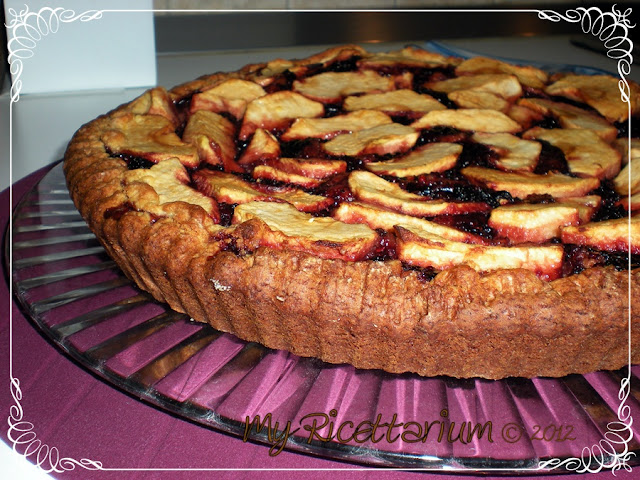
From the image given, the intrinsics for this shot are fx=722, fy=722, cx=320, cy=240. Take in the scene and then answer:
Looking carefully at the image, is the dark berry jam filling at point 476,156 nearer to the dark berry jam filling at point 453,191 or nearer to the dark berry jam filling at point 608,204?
the dark berry jam filling at point 453,191

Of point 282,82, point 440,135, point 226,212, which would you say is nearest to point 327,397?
point 226,212

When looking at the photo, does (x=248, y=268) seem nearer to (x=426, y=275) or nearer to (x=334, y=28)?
(x=426, y=275)

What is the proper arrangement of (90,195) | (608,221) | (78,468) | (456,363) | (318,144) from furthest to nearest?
(318,144) → (90,195) → (608,221) → (456,363) → (78,468)

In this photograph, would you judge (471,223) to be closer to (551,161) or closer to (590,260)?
(590,260)

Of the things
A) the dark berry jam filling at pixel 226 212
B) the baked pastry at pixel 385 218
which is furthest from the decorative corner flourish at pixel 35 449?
the dark berry jam filling at pixel 226 212

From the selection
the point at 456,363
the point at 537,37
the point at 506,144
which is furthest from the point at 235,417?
the point at 537,37

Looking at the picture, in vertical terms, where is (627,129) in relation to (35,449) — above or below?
above
